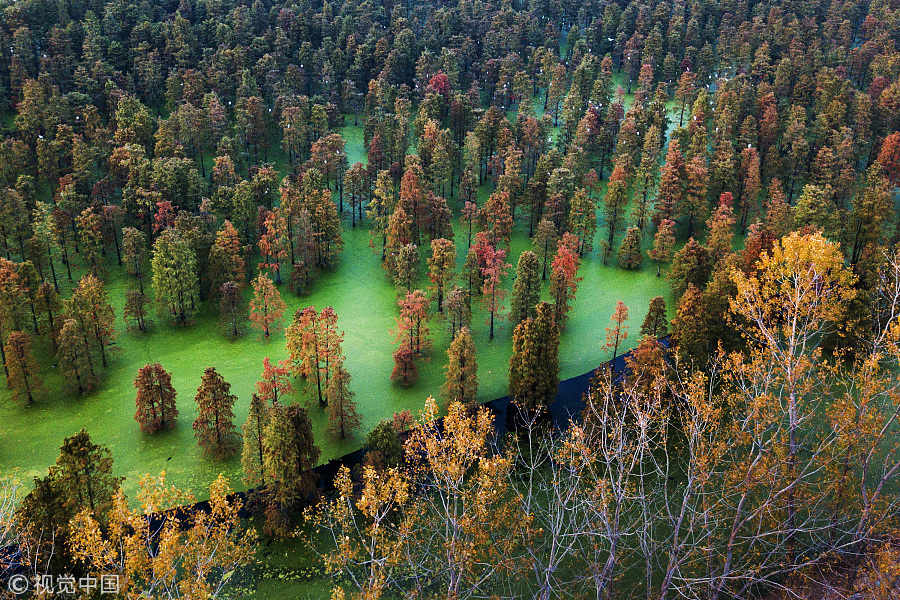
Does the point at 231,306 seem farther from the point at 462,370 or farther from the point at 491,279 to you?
the point at 462,370

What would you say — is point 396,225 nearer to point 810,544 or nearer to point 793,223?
point 793,223

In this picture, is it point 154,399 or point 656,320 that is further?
point 656,320

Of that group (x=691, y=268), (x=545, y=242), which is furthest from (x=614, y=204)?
(x=691, y=268)

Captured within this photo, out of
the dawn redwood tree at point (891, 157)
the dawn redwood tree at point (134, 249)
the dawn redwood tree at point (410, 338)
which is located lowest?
the dawn redwood tree at point (410, 338)

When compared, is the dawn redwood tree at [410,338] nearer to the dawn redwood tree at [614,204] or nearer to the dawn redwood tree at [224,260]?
the dawn redwood tree at [224,260]

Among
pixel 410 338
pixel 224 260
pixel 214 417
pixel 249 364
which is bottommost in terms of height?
pixel 249 364

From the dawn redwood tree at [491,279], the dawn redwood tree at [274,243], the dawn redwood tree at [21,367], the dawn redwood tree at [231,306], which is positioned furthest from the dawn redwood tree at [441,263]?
the dawn redwood tree at [21,367]

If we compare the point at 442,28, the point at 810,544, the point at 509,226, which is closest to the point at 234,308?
the point at 509,226
